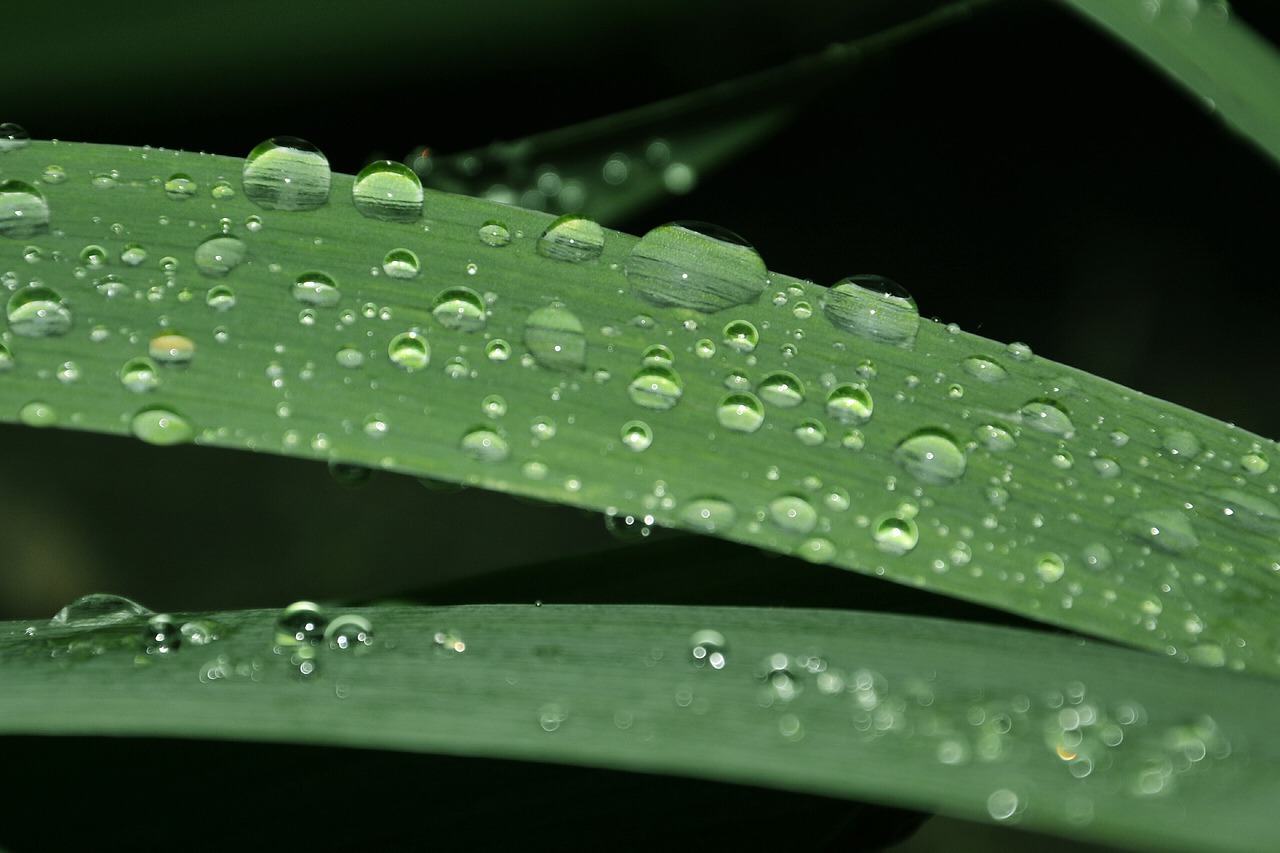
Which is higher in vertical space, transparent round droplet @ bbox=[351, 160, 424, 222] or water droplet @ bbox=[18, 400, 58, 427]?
transparent round droplet @ bbox=[351, 160, 424, 222]

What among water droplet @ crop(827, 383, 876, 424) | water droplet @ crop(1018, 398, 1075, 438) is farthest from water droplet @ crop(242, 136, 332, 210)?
water droplet @ crop(1018, 398, 1075, 438)

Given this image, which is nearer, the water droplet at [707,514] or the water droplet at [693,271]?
the water droplet at [707,514]

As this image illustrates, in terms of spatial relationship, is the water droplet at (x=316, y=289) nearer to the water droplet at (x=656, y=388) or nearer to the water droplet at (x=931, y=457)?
the water droplet at (x=656, y=388)

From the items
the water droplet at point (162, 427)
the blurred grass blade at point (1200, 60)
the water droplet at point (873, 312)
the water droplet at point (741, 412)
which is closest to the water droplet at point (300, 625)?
the water droplet at point (162, 427)

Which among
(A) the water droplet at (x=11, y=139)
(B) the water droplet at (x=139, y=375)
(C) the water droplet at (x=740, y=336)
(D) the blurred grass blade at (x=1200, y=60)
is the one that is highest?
(D) the blurred grass blade at (x=1200, y=60)

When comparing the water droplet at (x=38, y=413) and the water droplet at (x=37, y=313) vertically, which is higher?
the water droplet at (x=37, y=313)

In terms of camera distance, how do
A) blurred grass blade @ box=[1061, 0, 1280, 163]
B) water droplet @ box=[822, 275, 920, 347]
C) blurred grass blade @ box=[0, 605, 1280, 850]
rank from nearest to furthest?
blurred grass blade @ box=[0, 605, 1280, 850], water droplet @ box=[822, 275, 920, 347], blurred grass blade @ box=[1061, 0, 1280, 163]

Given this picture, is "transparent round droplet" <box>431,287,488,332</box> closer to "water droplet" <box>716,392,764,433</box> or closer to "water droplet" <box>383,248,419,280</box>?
"water droplet" <box>383,248,419,280</box>
